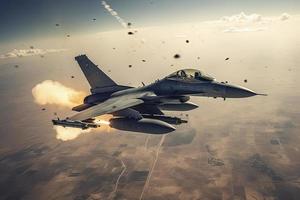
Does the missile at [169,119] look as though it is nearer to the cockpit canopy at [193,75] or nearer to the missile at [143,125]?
the missile at [143,125]

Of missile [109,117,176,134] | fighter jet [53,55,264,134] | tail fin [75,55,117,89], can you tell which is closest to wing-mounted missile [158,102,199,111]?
fighter jet [53,55,264,134]

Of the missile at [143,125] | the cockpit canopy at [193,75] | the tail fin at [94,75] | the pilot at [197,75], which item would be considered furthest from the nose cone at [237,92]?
the tail fin at [94,75]

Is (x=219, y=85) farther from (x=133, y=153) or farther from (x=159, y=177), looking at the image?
(x=133, y=153)

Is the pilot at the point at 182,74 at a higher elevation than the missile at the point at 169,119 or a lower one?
higher

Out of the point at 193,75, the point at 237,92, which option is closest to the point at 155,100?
the point at 193,75

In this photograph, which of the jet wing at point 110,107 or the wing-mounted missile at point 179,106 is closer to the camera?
the jet wing at point 110,107

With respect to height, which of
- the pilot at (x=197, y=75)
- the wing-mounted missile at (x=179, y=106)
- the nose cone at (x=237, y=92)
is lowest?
the wing-mounted missile at (x=179, y=106)

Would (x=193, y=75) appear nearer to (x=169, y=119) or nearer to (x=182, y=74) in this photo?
(x=182, y=74)

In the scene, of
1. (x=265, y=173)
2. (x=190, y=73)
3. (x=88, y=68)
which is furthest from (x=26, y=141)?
(x=190, y=73)
